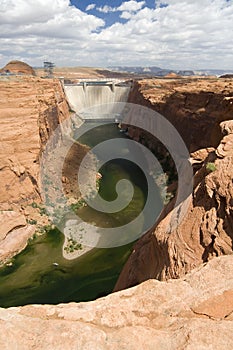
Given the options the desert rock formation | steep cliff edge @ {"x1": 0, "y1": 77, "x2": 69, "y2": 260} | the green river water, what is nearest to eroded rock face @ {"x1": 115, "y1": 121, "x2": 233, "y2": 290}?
the green river water

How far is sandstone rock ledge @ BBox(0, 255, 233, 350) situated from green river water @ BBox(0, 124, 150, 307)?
602 inches

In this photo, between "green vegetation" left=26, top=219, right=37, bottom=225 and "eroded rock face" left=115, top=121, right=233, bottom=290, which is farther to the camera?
"green vegetation" left=26, top=219, right=37, bottom=225

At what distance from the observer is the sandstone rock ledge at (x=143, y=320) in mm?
5794

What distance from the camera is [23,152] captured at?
3175cm

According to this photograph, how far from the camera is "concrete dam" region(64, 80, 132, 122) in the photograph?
84312mm

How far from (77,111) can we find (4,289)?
6553 cm

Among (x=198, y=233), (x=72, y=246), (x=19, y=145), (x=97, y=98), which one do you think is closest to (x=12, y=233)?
(x=72, y=246)

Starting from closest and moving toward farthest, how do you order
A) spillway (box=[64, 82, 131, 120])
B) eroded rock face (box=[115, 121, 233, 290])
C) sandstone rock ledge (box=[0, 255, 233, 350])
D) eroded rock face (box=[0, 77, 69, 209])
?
sandstone rock ledge (box=[0, 255, 233, 350]) → eroded rock face (box=[115, 121, 233, 290]) → eroded rock face (box=[0, 77, 69, 209]) → spillway (box=[64, 82, 131, 120])

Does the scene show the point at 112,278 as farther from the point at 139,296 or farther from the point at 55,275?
the point at 139,296

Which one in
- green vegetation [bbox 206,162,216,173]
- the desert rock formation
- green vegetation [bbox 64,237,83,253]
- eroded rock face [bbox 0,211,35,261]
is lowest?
green vegetation [bbox 64,237,83,253]

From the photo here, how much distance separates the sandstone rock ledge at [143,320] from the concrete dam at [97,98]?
77563 mm

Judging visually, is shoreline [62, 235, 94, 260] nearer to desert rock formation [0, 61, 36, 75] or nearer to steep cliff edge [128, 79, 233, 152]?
steep cliff edge [128, 79, 233, 152]

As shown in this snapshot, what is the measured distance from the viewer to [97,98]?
289 ft

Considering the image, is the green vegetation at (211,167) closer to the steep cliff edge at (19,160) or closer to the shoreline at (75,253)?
the shoreline at (75,253)
